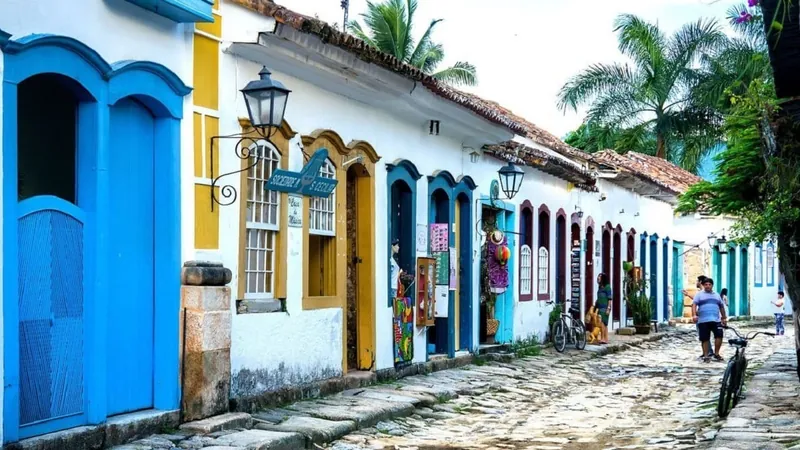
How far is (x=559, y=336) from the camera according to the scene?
2047 centimetres

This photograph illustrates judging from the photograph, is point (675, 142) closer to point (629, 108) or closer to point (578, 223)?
point (629, 108)

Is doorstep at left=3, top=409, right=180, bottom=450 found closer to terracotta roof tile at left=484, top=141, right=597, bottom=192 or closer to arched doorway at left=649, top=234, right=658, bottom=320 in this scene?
terracotta roof tile at left=484, top=141, right=597, bottom=192

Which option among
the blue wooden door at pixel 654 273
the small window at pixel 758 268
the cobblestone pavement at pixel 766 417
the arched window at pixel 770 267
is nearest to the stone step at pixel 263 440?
the cobblestone pavement at pixel 766 417

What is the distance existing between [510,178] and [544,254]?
4.16 meters

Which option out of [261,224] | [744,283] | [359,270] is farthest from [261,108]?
[744,283]

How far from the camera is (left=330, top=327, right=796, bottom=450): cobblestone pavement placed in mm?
9984

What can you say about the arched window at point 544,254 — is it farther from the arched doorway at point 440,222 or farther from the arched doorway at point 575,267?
the arched doorway at point 440,222

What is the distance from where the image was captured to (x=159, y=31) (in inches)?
357

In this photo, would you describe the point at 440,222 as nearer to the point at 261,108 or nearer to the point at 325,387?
the point at 325,387

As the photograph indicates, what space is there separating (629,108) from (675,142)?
2164 mm

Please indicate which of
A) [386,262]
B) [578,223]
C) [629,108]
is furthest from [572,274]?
[629,108]

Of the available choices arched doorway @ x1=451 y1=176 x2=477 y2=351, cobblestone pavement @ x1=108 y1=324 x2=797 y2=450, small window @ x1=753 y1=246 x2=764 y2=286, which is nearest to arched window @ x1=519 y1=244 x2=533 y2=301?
cobblestone pavement @ x1=108 y1=324 x2=797 y2=450

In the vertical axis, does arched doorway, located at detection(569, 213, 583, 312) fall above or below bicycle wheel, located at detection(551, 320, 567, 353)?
above

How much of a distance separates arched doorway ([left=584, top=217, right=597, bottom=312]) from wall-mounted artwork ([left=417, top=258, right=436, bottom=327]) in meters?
9.74
